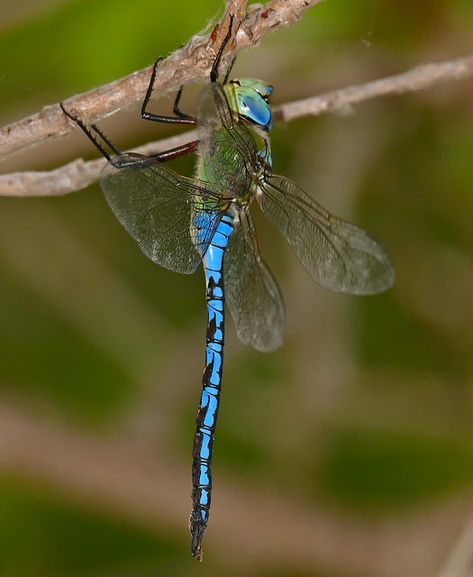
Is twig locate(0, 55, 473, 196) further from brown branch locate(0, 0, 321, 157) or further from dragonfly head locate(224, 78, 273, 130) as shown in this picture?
brown branch locate(0, 0, 321, 157)

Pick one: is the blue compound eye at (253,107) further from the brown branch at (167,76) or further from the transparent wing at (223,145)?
the brown branch at (167,76)

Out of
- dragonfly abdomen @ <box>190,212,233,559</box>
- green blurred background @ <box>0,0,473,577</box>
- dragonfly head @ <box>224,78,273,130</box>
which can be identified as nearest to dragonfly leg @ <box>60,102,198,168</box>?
dragonfly head @ <box>224,78,273,130</box>

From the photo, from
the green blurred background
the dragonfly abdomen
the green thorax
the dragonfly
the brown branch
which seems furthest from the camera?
the green blurred background

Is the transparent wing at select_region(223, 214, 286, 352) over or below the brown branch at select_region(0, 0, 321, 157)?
over

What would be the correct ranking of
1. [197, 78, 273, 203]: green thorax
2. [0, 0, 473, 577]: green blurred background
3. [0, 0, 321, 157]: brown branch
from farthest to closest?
[0, 0, 473, 577]: green blurred background → [197, 78, 273, 203]: green thorax → [0, 0, 321, 157]: brown branch

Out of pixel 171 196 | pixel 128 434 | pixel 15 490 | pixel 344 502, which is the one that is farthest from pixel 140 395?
pixel 171 196

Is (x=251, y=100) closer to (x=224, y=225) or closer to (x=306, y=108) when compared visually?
(x=306, y=108)
